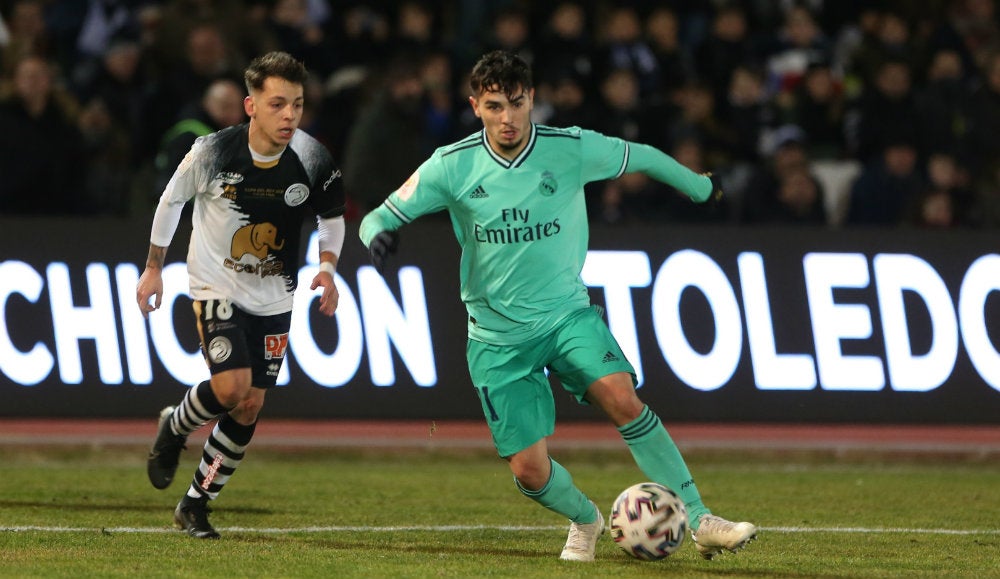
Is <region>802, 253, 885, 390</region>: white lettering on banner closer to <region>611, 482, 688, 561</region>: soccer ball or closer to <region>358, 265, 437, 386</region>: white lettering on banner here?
<region>358, 265, 437, 386</region>: white lettering on banner

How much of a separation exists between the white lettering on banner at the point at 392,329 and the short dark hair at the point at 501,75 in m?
4.23

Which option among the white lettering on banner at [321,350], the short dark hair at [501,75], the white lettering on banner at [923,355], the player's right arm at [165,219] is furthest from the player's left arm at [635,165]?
the white lettering on banner at [923,355]

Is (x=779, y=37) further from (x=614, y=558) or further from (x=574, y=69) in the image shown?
(x=614, y=558)

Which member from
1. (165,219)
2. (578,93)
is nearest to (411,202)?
(165,219)

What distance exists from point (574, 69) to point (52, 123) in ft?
14.9

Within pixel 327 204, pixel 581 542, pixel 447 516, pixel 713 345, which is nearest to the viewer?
pixel 581 542

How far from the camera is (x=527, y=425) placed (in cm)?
747

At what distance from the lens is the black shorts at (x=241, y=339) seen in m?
7.96

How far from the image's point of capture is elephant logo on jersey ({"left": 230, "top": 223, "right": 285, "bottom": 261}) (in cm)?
804

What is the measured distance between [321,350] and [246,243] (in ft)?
11.5

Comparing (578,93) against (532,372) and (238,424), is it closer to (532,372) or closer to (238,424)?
(238,424)

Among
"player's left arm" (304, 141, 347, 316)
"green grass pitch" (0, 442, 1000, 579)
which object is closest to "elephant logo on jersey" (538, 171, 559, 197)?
"player's left arm" (304, 141, 347, 316)

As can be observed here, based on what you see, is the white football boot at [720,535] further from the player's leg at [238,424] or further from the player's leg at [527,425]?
the player's leg at [238,424]

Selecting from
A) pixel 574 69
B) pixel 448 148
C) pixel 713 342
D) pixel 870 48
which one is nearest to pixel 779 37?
pixel 870 48
